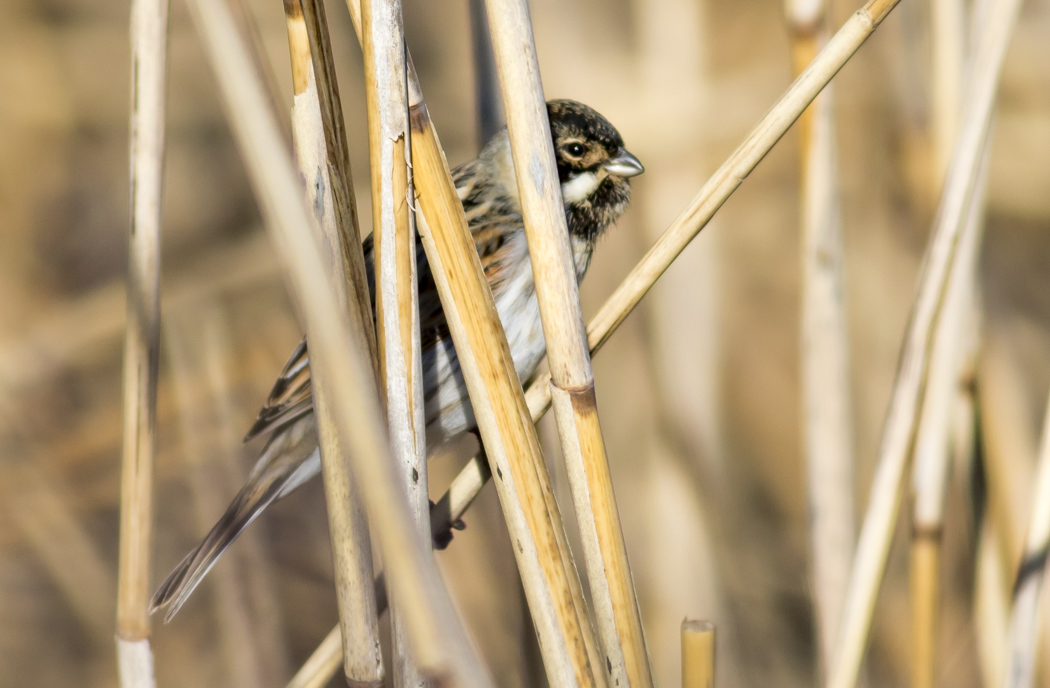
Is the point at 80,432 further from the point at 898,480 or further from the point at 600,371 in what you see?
the point at 898,480

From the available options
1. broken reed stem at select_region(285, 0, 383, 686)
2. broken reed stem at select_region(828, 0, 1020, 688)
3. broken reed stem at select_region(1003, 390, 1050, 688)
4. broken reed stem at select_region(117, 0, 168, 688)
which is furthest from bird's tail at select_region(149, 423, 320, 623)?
broken reed stem at select_region(1003, 390, 1050, 688)

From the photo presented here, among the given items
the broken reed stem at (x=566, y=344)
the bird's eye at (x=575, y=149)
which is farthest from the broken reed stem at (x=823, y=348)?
the broken reed stem at (x=566, y=344)

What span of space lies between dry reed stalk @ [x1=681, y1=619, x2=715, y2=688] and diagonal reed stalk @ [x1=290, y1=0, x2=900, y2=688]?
39 cm

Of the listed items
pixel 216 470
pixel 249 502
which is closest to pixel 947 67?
pixel 249 502

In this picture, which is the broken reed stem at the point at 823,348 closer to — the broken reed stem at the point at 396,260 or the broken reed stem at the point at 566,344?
the broken reed stem at the point at 566,344

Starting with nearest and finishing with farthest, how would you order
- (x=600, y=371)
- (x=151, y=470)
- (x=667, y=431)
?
(x=151, y=470) < (x=667, y=431) < (x=600, y=371)

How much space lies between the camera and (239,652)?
6.39 feet

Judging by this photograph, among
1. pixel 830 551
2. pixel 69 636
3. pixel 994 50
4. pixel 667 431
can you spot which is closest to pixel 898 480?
pixel 830 551

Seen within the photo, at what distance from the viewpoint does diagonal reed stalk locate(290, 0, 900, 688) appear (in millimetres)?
971

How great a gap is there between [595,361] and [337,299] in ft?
6.04

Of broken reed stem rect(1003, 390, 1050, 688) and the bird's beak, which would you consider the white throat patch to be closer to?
the bird's beak

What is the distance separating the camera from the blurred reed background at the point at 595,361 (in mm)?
2154

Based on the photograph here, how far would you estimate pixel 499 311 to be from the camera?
176 centimetres

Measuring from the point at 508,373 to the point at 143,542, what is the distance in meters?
0.53
